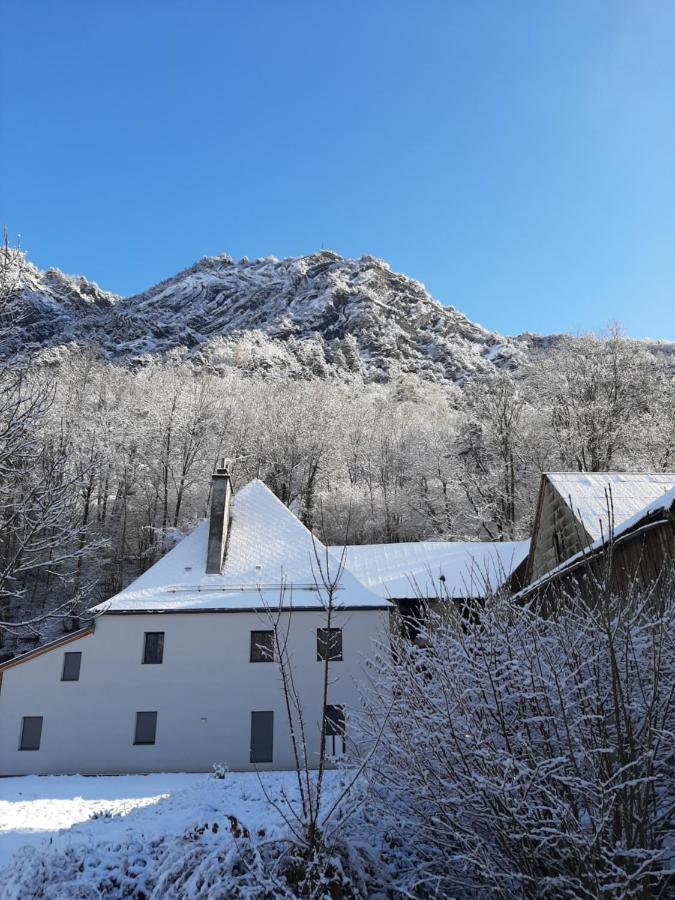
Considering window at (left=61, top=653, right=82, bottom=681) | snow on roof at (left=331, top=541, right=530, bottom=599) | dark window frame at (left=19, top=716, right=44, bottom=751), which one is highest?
snow on roof at (left=331, top=541, right=530, bottom=599)

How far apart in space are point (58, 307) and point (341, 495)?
3202 inches

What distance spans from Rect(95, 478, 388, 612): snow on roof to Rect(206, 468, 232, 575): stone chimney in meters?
0.33

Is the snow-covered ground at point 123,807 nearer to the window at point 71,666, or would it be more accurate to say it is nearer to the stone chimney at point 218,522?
the window at point 71,666

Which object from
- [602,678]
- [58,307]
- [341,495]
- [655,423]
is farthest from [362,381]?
[602,678]

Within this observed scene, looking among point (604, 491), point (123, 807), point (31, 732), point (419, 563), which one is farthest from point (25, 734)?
point (604, 491)

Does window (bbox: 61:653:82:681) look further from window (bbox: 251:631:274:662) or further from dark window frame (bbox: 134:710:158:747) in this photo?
window (bbox: 251:631:274:662)

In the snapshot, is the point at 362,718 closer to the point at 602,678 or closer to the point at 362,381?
the point at 602,678

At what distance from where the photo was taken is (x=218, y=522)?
2111 centimetres

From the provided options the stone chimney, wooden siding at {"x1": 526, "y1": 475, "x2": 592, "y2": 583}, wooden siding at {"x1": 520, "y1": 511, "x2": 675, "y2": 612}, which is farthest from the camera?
the stone chimney

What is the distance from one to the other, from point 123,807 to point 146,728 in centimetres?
590

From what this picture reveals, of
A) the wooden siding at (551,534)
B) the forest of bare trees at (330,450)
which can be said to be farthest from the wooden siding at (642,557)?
the forest of bare trees at (330,450)

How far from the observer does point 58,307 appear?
10238 cm

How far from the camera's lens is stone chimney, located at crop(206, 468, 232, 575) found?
67.0 feet

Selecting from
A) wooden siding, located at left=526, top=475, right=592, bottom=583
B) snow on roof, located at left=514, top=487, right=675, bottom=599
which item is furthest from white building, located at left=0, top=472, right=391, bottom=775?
snow on roof, located at left=514, top=487, right=675, bottom=599
